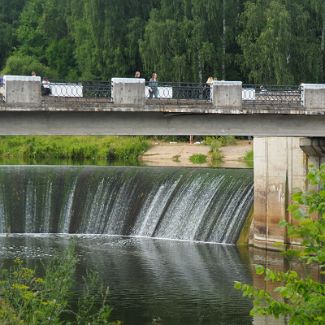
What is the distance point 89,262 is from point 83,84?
24.6ft

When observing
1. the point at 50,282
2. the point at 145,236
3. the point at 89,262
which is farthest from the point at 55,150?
the point at 50,282

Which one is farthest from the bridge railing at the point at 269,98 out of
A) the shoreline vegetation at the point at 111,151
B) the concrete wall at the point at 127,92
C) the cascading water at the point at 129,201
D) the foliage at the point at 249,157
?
the shoreline vegetation at the point at 111,151

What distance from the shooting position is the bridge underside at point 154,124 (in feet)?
102

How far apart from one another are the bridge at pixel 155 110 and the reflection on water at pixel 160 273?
4635mm

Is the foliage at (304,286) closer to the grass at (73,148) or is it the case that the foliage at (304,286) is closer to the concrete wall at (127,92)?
the concrete wall at (127,92)

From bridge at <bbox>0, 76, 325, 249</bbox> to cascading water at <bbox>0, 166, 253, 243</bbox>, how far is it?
9338 mm

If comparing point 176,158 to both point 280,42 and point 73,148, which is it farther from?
point 73,148

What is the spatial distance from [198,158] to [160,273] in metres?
27.9

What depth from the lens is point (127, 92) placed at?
1248 inches

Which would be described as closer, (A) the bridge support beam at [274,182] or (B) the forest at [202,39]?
(A) the bridge support beam at [274,182]

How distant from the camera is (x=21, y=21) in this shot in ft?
327

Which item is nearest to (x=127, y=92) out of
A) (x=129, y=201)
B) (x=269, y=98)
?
(x=269, y=98)

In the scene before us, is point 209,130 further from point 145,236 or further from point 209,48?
point 209,48

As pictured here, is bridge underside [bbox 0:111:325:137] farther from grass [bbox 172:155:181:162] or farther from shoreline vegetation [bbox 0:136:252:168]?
grass [bbox 172:155:181:162]
